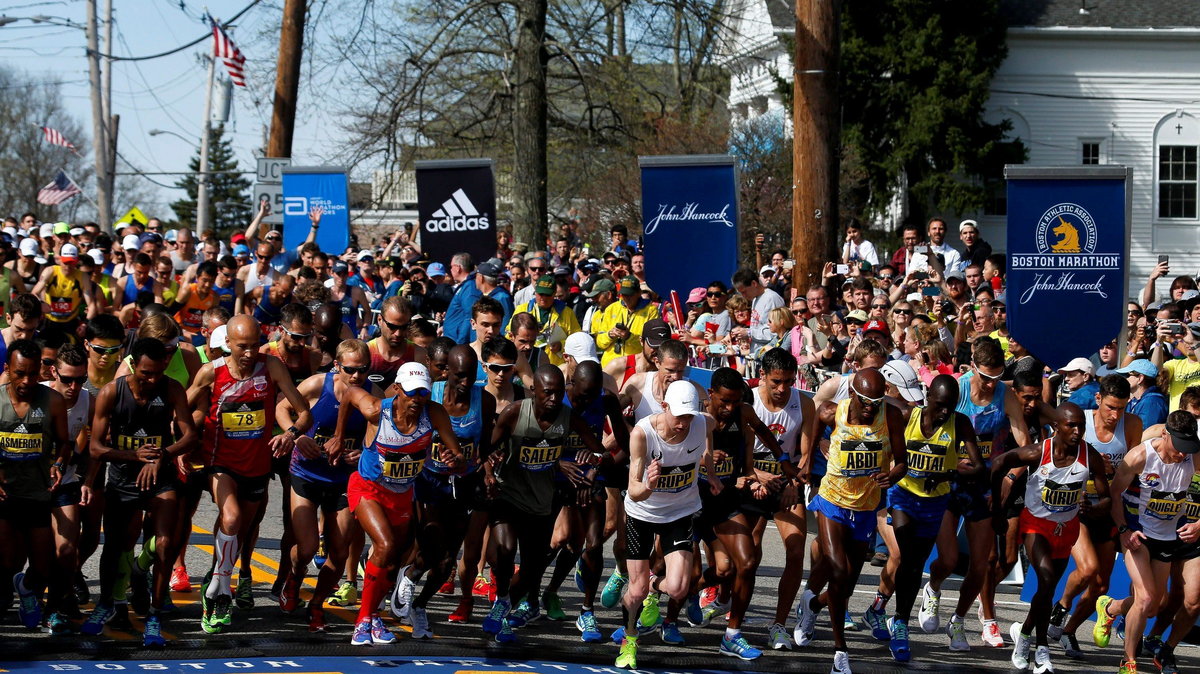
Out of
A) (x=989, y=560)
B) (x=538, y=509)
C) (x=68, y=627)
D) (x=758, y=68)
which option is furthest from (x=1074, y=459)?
(x=758, y=68)

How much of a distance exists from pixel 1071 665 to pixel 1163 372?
9.32 feet

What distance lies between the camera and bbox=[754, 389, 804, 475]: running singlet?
9.07m

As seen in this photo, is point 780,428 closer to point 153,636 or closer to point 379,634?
point 379,634

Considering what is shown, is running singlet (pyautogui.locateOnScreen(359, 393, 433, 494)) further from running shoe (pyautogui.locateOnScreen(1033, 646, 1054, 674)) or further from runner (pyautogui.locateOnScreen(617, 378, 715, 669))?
running shoe (pyautogui.locateOnScreen(1033, 646, 1054, 674))

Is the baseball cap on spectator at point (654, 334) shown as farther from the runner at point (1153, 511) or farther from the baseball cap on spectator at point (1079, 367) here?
the runner at point (1153, 511)

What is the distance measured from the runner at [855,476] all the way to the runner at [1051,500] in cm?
87

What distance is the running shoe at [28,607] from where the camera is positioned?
27.4 ft

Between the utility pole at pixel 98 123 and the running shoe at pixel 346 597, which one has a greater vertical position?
the utility pole at pixel 98 123

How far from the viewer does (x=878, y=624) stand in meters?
9.41

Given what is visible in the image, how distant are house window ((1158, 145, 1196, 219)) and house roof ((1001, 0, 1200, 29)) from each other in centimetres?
325

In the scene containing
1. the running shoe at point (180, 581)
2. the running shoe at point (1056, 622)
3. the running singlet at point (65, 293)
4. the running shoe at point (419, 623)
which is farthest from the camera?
the running singlet at point (65, 293)

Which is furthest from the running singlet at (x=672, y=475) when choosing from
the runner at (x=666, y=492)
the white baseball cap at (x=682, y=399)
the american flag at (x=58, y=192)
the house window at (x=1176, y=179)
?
the house window at (x=1176, y=179)

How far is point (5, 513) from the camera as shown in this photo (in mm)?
8117

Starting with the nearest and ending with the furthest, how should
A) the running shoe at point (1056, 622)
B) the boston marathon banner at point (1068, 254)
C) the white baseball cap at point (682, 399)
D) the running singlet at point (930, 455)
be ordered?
the white baseball cap at point (682, 399) → the running singlet at point (930, 455) → the running shoe at point (1056, 622) → the boston marathon banner at point (1068, 254)
